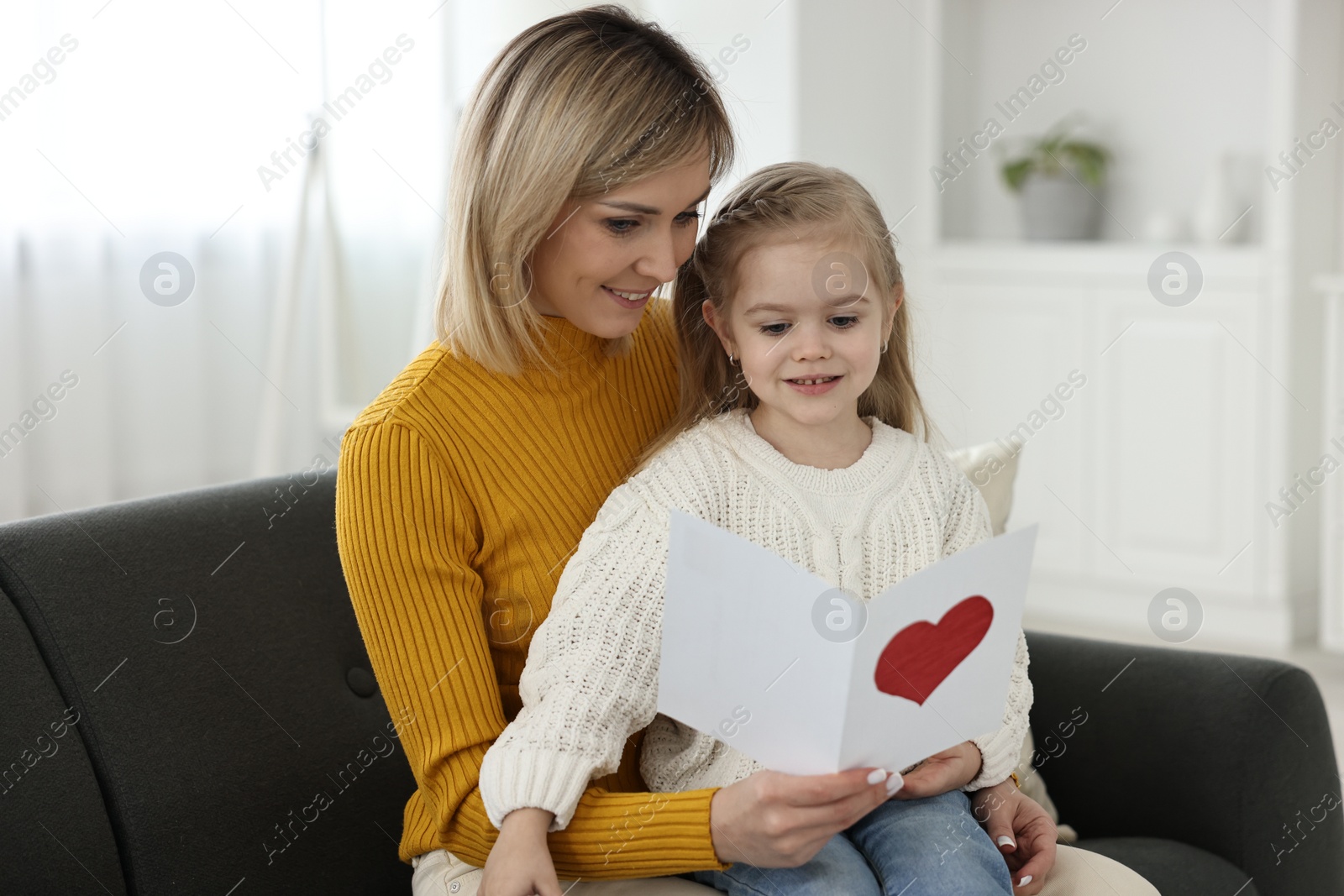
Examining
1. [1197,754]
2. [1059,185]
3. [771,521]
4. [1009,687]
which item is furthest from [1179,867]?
[1059,185]

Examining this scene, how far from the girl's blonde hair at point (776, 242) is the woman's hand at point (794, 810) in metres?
0.36

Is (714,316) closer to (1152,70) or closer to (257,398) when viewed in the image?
(257,398)

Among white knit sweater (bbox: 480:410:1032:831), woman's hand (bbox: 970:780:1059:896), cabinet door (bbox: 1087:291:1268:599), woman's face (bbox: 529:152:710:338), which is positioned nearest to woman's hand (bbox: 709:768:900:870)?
white knit sweater (bbox: 480:410:1032:831)

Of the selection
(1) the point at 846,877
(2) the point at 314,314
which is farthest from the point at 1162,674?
(2) the point at 314,314

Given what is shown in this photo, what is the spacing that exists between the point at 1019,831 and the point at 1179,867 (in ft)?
0.99

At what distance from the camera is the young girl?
1073mm

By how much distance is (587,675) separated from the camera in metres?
1.10

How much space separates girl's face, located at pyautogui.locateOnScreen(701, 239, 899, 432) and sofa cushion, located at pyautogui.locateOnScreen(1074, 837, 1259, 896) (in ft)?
2.00

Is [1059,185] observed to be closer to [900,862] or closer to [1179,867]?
[1179,867]

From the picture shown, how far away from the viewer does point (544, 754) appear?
1060mm

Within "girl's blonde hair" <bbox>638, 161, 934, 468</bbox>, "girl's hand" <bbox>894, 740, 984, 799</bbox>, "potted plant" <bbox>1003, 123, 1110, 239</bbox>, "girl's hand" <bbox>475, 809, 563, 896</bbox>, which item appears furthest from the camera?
"potted plant" <bbox>1003, 123, 1110, 239</bbox>

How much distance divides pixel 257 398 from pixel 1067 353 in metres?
2.23

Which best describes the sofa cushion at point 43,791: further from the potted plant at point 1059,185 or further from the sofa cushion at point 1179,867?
the potted plant at point 1059,185

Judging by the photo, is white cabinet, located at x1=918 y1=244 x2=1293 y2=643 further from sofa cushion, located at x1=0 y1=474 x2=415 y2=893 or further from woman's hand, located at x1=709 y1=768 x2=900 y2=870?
woman's hand, located at x1=709 y1=768 x2=900 y2=870
